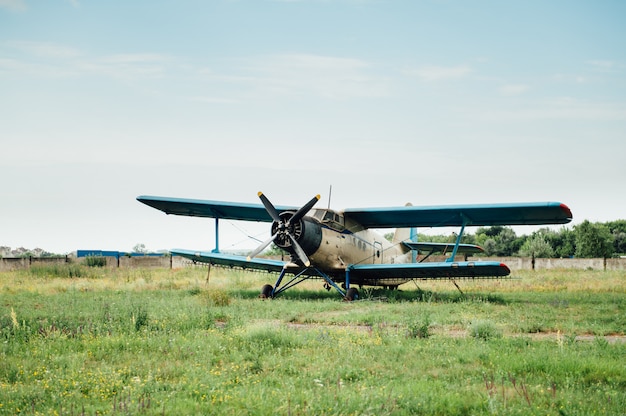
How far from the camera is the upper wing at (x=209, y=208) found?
66.7 ft

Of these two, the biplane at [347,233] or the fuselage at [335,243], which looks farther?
the fuselage at [335,243]

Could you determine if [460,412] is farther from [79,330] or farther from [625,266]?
[625,266]

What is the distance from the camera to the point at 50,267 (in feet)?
102

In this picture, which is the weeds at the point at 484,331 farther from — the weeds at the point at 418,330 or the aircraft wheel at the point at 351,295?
the aircraft wheel at the point at 351,295

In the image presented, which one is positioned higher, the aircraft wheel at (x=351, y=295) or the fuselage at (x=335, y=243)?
the fuselage at (x=335, y=243)

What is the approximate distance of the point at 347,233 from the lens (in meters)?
19.8

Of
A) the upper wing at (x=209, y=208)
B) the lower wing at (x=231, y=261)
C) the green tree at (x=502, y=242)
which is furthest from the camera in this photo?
the green tree at (x=502, y=242)

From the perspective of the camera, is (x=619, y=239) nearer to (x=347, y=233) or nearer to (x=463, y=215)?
(x=463, y=215)

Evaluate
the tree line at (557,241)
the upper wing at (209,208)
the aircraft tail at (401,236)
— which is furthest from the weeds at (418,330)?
the tree line at (557,241)

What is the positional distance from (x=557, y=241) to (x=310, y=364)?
9609 cm

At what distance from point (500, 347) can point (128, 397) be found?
5.32 m

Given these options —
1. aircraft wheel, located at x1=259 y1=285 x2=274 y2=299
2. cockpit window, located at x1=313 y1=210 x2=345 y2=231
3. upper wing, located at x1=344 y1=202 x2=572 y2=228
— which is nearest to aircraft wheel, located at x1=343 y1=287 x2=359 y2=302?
cockpit window, located at x1=313 y1=210 x2=345 y2=231

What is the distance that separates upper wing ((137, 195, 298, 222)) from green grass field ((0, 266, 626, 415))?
275 inches

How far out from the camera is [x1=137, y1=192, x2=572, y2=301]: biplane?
17.5 meters
